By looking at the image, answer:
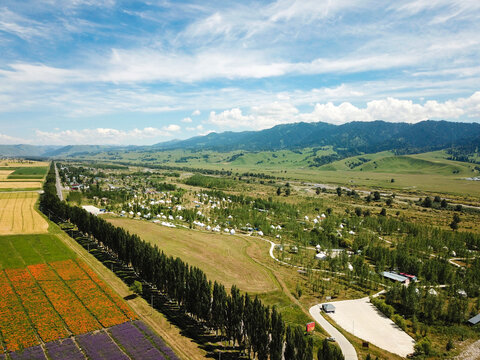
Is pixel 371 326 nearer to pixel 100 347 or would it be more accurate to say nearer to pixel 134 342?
pixel 134 342

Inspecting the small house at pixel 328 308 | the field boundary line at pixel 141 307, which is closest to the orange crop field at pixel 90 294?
the field boundary line at pixel 141 307

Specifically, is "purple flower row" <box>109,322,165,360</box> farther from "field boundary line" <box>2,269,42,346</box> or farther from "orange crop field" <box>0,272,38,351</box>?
"orange crop field" <box>0,272,38,351</box>

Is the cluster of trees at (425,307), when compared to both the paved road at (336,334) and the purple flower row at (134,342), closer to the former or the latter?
the paved road at (336,334)

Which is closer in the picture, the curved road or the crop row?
the curved road

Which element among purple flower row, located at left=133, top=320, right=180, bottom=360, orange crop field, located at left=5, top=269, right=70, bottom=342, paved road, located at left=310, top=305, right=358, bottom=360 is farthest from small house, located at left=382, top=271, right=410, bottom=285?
orange crop field, located at left=5, top=269, right=70, bottom=342

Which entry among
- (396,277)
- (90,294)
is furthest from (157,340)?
(396,277)
